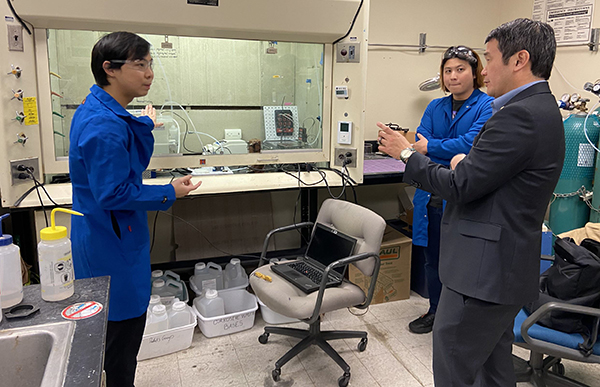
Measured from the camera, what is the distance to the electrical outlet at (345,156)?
263 centimetres

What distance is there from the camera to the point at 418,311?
278 centimetres

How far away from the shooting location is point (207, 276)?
8.90 ft

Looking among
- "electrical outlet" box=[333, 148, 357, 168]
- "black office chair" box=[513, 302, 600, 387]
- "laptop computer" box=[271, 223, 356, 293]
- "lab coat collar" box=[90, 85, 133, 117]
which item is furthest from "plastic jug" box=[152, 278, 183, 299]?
"black office chair" box=[513, 302, 600, 387]

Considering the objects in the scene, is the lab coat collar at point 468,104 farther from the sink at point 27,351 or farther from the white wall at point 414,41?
the sink at point 27,351

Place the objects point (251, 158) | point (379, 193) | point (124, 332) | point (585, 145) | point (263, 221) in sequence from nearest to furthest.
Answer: point (124, 332) < point (251, 158) < point (585, 145) < point (263, 221) < point (379, 193)

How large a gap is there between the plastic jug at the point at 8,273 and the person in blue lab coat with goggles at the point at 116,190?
33cm

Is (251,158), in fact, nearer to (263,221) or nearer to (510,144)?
(263,221)

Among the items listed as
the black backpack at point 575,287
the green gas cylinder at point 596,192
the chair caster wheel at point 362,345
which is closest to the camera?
the black backpack at point 575,287

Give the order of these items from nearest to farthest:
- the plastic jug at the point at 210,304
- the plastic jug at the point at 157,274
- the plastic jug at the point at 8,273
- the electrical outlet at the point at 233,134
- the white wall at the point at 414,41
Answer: the plastic jug at the point at 8,273
the plastic jug at the point at 210,304
the plastic jug at the point at 157,274
the electrical outlet at the point at 233,134
the white wall at the point at 414,41

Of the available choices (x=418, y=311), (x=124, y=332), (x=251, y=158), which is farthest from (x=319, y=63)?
(x=124, y=332)

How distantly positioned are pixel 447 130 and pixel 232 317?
61.6 inches

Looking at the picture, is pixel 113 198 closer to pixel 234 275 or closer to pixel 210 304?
pixel 210 304

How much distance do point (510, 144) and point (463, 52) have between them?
114cm

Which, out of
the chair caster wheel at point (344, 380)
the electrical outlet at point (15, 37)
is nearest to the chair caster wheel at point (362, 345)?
the chair caster wheel at point (344, 380)
